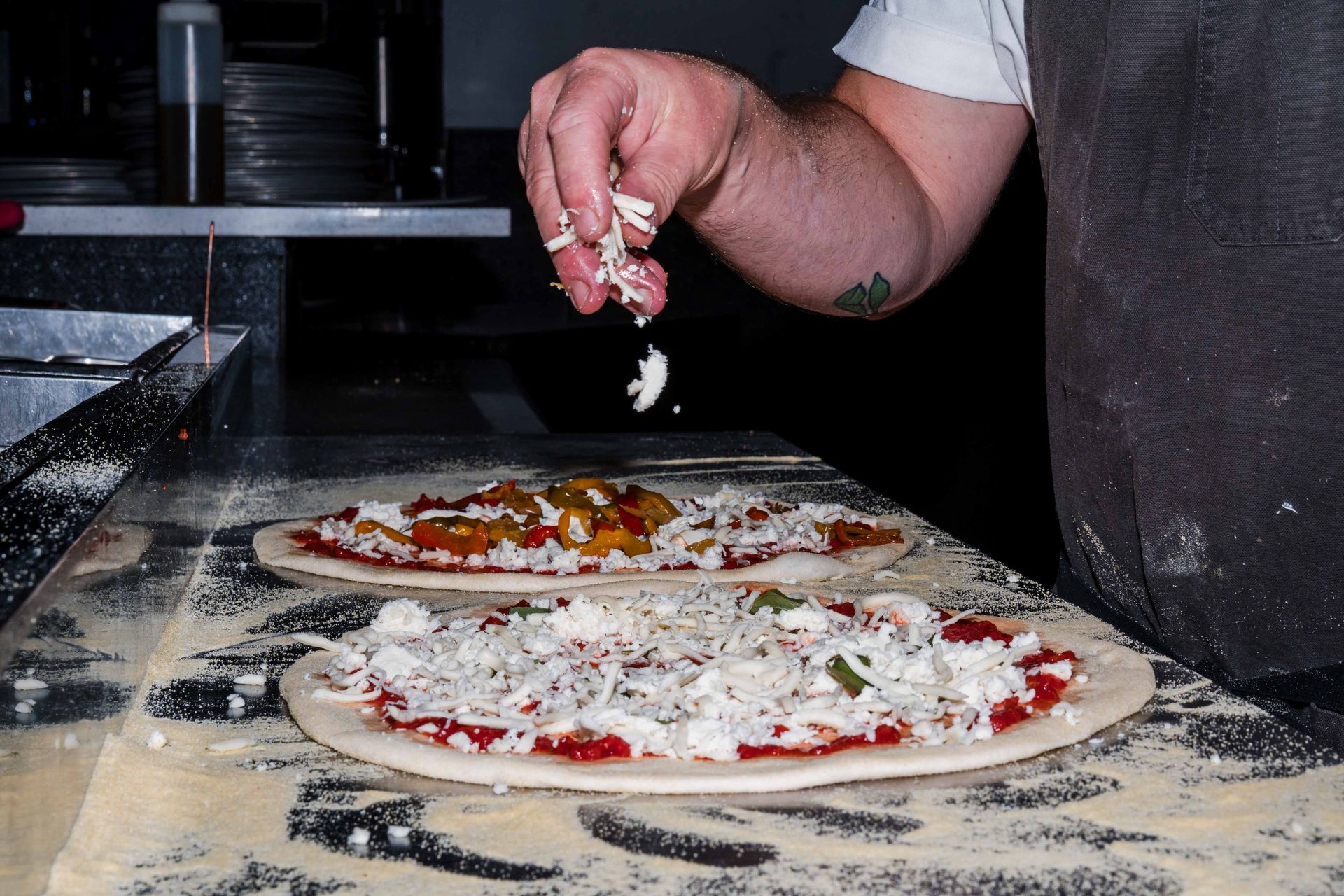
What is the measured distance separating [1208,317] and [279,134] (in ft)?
7.35

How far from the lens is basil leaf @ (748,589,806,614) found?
1.47 metres

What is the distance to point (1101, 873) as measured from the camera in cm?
91

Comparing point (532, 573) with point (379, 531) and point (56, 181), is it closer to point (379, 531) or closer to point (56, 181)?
point (379, 531)

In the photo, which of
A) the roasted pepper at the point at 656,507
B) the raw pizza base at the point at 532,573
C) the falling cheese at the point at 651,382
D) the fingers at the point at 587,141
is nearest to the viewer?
the fingers at the point at 587,141

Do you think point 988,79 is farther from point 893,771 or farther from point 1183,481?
point 893,771

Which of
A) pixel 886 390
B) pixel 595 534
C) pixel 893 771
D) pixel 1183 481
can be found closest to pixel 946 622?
pixel 1183 481

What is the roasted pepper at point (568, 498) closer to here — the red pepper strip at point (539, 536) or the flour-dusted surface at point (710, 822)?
the red pepper strip at point (539, 536)

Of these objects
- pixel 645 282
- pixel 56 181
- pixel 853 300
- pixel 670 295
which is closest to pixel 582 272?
pixel 645 282

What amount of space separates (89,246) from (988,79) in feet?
6.76

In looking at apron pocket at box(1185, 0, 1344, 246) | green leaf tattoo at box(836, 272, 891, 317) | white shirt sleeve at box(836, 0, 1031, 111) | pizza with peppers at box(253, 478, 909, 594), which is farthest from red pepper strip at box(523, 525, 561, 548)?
apron pocket at box(1185, 0, 1344, 246)

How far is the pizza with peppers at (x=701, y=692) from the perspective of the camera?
3.62 ft

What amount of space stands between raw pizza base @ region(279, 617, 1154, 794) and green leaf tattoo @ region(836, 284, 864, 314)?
0.85 metres

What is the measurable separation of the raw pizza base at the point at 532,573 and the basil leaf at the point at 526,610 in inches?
7.8

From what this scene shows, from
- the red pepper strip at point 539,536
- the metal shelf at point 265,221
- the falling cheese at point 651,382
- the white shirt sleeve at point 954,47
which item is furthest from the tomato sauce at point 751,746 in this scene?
the metal shelf at point 265,221
